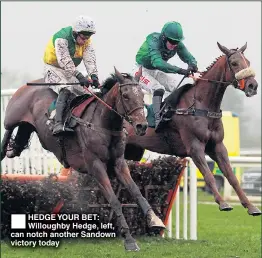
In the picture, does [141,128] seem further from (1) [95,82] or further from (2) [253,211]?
(2) [253,211]

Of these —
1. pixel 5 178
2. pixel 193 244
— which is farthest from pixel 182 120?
pixel 5 178

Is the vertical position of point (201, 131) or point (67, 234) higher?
point (201, 131)

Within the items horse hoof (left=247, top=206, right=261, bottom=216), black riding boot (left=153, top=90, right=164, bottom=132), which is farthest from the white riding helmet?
horse hoof (left=247, top=206, right=261, bottom=216)

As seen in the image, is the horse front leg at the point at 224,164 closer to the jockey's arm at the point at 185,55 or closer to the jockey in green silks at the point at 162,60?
the jockey in green silks at the point at 162,60

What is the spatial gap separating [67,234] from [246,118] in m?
32.0

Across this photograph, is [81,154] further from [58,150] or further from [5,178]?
[5,178]

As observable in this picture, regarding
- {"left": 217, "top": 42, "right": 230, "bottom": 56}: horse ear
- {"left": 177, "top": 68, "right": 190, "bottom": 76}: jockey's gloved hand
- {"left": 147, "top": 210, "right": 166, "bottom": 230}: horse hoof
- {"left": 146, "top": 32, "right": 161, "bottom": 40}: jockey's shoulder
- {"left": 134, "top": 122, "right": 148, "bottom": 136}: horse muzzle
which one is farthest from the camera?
{"left": 146, "top": 32, "right": 161, "bottom": 40}: jockey's shoulder

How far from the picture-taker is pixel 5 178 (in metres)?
11.8

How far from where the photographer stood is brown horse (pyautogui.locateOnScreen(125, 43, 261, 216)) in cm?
982

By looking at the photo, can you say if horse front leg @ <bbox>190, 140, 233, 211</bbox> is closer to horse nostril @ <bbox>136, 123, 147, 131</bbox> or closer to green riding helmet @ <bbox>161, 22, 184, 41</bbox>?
green riding helmet @ <bbox>161, 22, 184, 41</bbox>

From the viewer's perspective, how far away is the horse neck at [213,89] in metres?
10.2

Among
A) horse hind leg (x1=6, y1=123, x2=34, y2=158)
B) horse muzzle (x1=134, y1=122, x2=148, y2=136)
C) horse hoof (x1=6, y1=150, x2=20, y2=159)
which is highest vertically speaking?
horse muzzle (x1=134, y1=122, x2=148, y2=136)

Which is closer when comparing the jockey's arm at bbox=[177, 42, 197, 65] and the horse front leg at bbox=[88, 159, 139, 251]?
the horse front leg at bbox=[88, 159, 139, 251]

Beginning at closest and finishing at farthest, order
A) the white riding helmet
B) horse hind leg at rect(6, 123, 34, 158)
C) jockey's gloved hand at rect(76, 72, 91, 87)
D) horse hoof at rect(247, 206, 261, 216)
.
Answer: horse hoof at rect(247, 206, 261, 216), jockey's gloved hand at rect(76, 72, 91, 87), the white riding helmet, horse hind leg at rect(6, 123, 34, 158)
